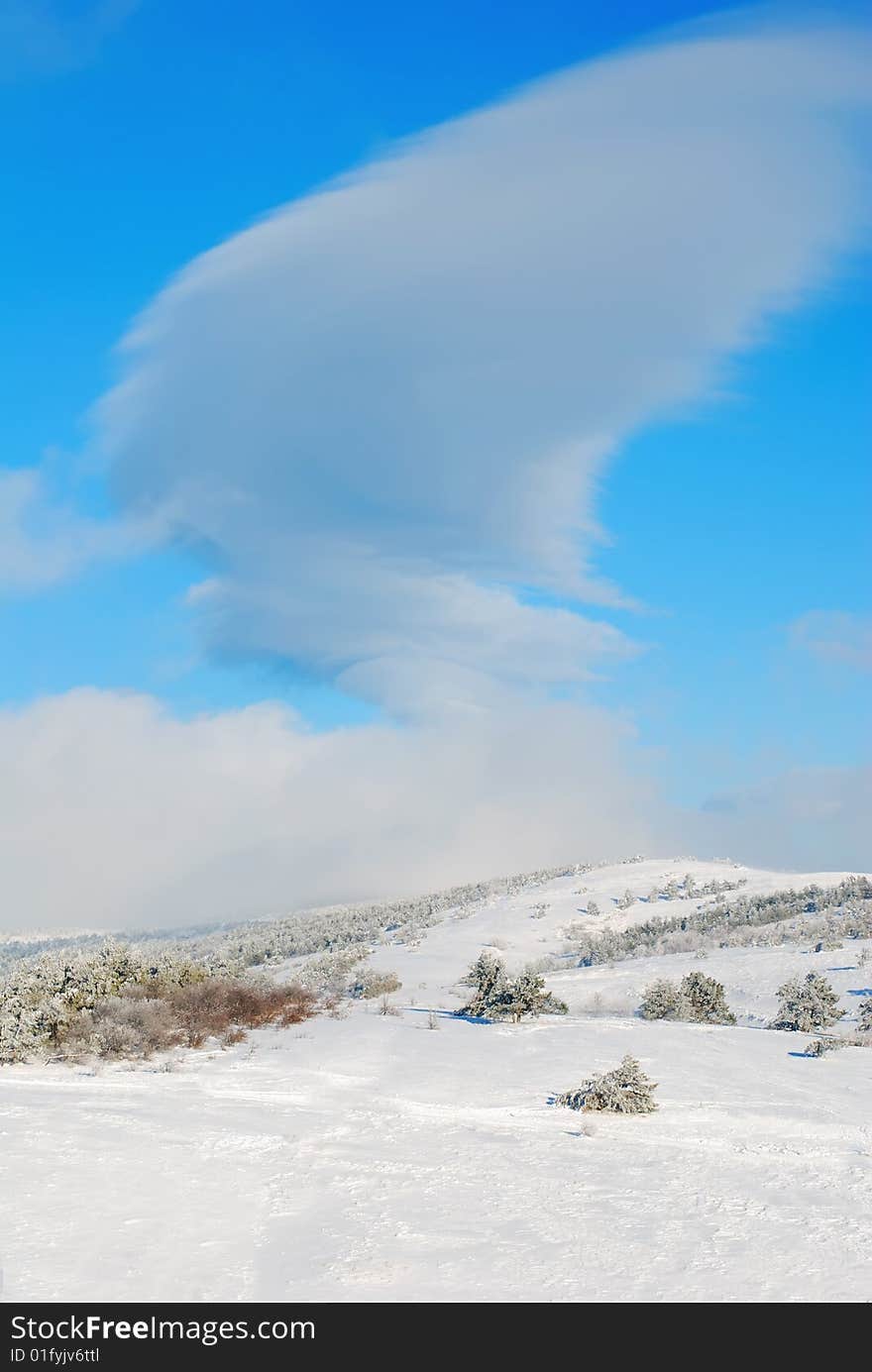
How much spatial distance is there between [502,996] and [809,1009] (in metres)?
9.29

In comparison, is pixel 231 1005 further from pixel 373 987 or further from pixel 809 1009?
pixel 809 1009

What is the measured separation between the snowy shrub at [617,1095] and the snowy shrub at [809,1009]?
1344cm

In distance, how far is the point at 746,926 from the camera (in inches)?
2110

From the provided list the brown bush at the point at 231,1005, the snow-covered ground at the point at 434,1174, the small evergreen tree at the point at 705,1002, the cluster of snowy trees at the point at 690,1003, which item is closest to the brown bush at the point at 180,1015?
the brown bush at the point at 231,1005

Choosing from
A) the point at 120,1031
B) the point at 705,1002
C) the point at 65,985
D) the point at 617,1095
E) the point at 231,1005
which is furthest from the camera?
the point at 705,1002

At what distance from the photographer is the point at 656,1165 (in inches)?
520

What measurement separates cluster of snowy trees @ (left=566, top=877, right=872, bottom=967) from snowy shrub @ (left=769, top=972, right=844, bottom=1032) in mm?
16429

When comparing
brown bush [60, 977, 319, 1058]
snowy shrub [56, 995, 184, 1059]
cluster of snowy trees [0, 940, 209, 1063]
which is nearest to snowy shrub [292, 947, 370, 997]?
brown bush [60, 977, 319, 1058]

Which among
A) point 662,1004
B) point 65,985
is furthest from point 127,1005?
point 662,1004

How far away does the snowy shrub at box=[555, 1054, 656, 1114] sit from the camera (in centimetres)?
1633

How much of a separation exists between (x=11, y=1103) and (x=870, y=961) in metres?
33.5

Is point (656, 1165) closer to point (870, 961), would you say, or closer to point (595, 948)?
point (870, 961)

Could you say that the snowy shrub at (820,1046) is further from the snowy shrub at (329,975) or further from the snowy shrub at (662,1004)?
the snowy shrub at (329,975)

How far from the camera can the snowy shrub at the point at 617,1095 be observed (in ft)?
53.6
